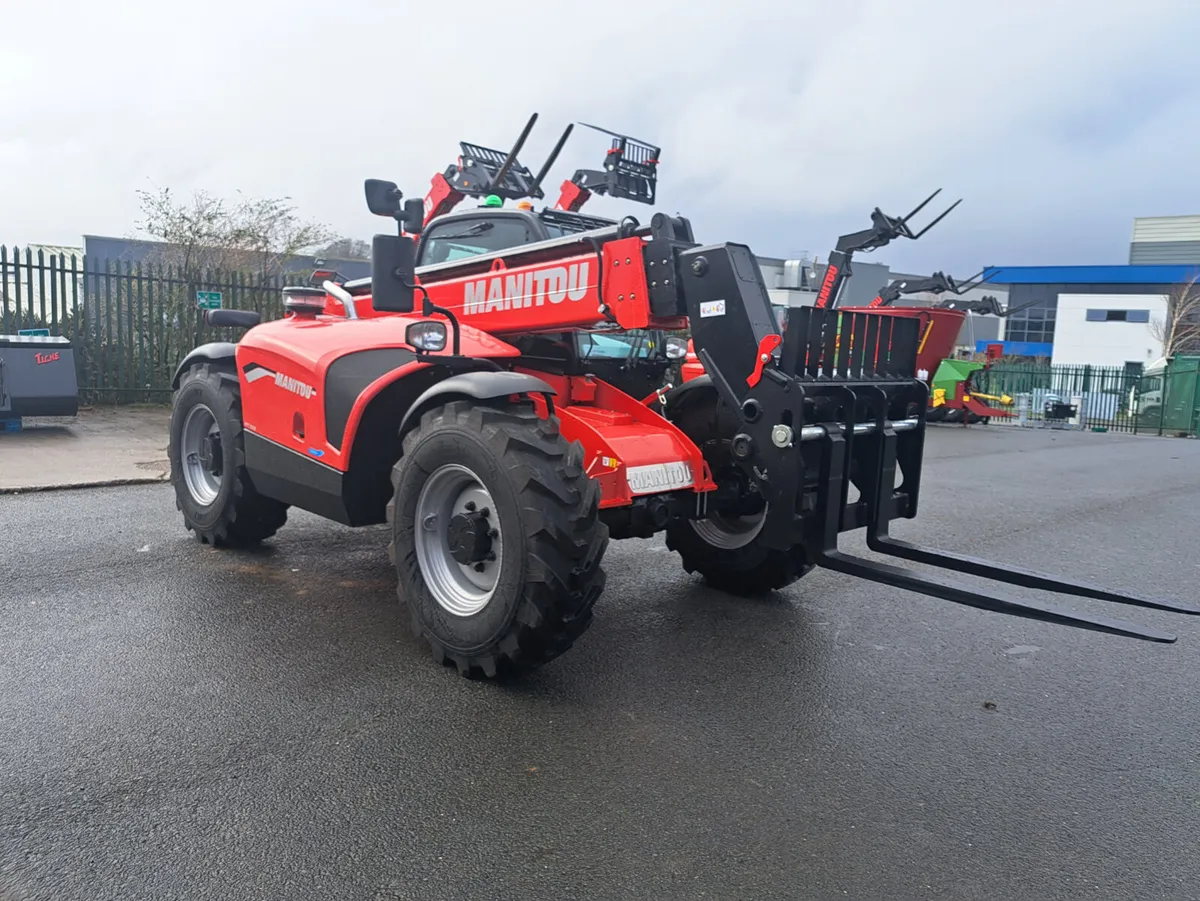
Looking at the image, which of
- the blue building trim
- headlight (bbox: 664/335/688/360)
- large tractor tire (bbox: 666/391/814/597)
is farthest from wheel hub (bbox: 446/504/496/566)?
the blue building trim

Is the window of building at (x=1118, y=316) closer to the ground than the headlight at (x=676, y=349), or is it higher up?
higher up

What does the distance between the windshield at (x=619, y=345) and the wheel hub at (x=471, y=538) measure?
53.9 inches

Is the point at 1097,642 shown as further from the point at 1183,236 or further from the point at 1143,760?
the point at 1183,236

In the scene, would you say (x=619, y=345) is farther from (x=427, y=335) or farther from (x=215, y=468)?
(x=215, y=468)

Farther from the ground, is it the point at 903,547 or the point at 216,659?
the point at 903,547

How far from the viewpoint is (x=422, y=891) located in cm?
257

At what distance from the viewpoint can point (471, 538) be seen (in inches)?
159

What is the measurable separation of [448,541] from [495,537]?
0.24 metres

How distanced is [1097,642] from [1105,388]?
25.7 m

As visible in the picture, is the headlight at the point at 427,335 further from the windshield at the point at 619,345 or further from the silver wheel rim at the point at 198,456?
the silver wheel rim at the point at 198,456

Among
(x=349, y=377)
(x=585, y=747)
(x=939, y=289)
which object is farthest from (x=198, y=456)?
(x=939, y=289)

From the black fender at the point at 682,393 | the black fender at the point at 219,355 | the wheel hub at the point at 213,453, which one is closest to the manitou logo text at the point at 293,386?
the black fender at the point at 219,355

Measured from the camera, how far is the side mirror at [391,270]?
167 inches

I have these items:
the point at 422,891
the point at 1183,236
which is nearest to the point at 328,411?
the point at 422,891
